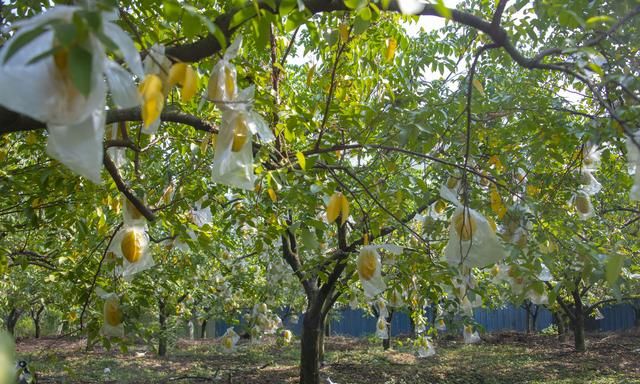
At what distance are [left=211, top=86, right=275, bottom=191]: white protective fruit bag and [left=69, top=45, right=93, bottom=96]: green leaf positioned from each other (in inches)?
25.6

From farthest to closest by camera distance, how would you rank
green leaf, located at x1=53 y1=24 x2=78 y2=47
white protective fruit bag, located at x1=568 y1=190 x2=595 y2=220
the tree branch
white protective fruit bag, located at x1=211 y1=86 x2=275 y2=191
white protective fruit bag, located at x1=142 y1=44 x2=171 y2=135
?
1. white protective fruit bag, located at x1=568 y1=190 x2=595 y2=220
2. the tree branch
3. white protective fruit bag, located at x1=211 y1=86 x2=275 y2=191
4. white protective fruit bag, located at x1=142 y1=44 x2=171 y2=135
5. green leaf, located at x1=53 y1=24 x2=78 y2=47

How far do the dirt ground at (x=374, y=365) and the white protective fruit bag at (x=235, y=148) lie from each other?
4.69 metres

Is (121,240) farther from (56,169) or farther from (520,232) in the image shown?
(520,232)

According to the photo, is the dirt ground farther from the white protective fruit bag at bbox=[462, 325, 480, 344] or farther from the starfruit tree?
the starfruit tree

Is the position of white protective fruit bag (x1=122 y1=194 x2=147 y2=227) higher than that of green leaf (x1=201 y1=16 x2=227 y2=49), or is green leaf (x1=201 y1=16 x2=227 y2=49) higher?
green leaf (x1=201 y1=16 x2=227 y2=49)

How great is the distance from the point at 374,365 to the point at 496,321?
9.59m

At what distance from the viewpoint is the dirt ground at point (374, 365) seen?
7.25 m

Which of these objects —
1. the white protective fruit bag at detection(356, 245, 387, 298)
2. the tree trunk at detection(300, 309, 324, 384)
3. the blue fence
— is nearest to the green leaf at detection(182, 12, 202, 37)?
the white protective fruit bag at detection(356, 245, 387, 298)

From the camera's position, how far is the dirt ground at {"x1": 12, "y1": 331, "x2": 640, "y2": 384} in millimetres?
7250

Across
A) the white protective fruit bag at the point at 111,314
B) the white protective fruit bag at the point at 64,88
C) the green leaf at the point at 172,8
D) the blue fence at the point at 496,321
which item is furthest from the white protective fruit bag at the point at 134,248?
the blue fence at the point at 496,321

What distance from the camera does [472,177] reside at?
3.62m

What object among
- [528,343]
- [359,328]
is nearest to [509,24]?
[528,343]

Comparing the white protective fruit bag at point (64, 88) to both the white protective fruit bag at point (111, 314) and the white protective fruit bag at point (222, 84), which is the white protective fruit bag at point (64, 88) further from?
the white protective fruit bag at point (111, 314)

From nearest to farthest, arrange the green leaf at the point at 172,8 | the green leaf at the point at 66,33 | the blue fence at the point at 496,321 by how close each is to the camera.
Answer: the green leaf at the point at 66,33
the green leaf at the point at 172,8
the blue fence at the point at 496,321
